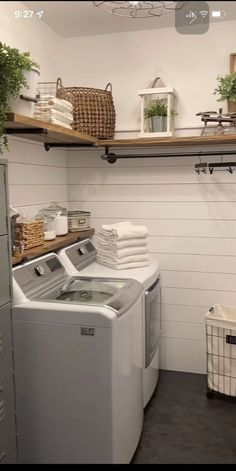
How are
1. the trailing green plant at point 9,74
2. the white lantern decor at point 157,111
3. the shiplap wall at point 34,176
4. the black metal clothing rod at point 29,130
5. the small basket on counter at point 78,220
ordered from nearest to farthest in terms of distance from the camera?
the trailing green plant at point 9,74
the black metal clothing rod at point 29,130
the shiplap wall at point 34,176
the white lantern decor at point 157,111
the small basket on counter at point 78,220

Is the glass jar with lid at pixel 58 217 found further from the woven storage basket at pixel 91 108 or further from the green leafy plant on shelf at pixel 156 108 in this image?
the green leafy plant on shelf at pixel 156 108

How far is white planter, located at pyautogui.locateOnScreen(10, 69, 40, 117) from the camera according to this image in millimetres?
1817

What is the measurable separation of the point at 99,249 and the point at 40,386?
114 centimetres

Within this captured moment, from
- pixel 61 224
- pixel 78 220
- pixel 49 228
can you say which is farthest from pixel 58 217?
pixel 78 220

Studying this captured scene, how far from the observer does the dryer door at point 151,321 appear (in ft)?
8.17

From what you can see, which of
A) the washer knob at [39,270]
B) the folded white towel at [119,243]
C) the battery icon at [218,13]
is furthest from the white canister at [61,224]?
the battery icon at [218,13]

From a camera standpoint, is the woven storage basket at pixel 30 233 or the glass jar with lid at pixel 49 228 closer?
the woven storage basket at pixel 30 233

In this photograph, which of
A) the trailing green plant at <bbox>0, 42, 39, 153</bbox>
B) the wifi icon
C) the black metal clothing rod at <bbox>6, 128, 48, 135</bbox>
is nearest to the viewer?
the wifi icon

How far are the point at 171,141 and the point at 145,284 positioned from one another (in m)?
1.00

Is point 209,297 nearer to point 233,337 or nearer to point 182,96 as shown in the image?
point 233,337

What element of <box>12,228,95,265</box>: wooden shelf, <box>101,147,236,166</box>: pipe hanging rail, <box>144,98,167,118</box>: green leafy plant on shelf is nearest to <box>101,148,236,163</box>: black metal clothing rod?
<box>101,147,236,166</box>: pipe hanging rail

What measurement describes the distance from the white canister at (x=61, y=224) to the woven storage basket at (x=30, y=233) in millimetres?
316

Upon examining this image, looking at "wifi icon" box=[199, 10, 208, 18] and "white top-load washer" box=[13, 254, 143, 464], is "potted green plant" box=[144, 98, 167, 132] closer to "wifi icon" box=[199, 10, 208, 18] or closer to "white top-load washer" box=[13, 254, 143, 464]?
"white top-load washer" box=[13, 254, 143, 464]

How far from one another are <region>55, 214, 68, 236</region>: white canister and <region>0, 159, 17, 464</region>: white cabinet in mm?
→ 867
